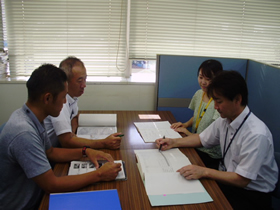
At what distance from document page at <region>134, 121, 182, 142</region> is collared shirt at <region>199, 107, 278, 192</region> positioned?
49 cm

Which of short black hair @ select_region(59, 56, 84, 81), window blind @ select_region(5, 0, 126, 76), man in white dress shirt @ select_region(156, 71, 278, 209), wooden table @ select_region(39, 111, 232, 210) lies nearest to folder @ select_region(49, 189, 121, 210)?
wooden table @ select_region(39, 111, 232, 210)

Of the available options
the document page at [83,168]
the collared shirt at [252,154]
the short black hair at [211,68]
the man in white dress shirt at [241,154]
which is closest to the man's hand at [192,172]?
the man in white dress shirt at [241,154]

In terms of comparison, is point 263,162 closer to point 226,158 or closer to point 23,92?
point 226,158

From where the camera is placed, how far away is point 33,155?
119cm

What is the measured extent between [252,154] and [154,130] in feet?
2.83

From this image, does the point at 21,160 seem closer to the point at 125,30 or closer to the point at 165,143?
the point at 165,143

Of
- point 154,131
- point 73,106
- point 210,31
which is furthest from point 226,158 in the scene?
point 210,31

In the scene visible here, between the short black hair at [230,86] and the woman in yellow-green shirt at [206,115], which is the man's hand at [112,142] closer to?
the woman in yellow-green shirt at [206,115]

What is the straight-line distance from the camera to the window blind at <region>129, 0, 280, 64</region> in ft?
10.6

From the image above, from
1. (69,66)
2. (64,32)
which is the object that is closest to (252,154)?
(69,66)

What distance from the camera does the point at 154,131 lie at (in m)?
2.07

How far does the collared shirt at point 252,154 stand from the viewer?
138cm

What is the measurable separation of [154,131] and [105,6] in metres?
1.83

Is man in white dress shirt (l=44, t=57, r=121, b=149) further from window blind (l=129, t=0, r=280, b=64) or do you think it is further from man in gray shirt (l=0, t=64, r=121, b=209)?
window blind (l=129, t=0, r=280, b=64)
